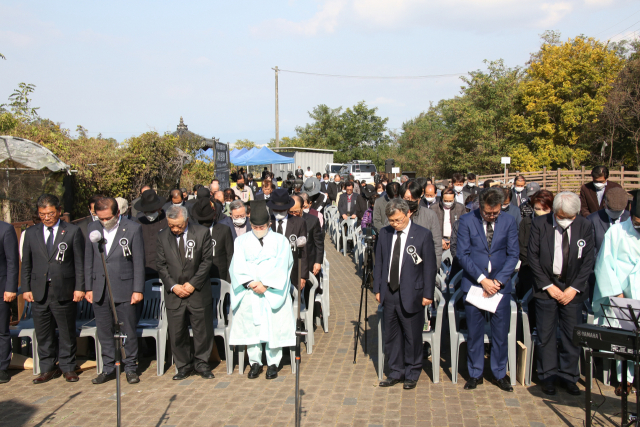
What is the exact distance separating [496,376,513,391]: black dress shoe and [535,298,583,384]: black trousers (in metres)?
0.32

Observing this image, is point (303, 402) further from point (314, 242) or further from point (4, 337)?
point (4, 337)

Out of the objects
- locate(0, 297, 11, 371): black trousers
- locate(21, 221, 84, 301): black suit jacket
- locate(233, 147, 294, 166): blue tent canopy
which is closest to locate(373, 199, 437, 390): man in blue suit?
locate(21, 221, 84, 301): black suit jacket

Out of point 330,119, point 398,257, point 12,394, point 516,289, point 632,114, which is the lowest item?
point 12,394

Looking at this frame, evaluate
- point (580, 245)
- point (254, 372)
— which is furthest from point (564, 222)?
point (254, 372)

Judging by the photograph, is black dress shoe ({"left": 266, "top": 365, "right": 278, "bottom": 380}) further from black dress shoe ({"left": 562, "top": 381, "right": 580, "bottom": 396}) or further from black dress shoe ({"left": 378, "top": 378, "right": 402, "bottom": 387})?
black dress shoe ({"left": 562, "top": 381, "right": 580, "bottom": 396})

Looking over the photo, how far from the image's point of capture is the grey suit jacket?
17.6 feet

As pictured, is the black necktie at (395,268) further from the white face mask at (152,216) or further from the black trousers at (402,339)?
the white face mask at (152,216)

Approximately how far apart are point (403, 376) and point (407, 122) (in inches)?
2614

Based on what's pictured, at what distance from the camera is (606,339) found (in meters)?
3.51

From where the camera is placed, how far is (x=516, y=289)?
5.91 meters

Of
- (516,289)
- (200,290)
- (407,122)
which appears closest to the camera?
(200,290)

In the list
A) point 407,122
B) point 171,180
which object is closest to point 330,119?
point 407,122

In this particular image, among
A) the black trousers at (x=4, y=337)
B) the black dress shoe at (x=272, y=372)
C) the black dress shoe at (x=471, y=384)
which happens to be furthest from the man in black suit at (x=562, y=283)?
A: the black trousers at (x=4, y=337)

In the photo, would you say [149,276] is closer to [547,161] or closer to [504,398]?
[504,398]
